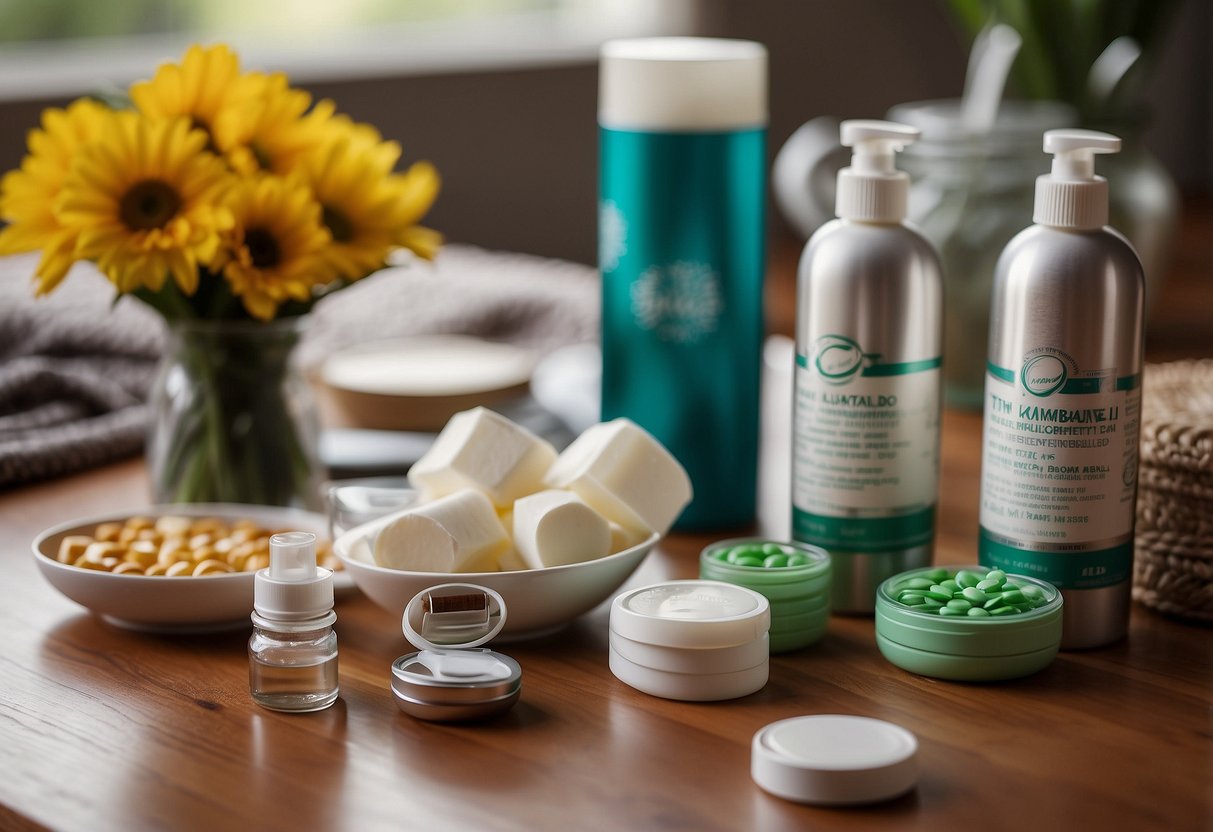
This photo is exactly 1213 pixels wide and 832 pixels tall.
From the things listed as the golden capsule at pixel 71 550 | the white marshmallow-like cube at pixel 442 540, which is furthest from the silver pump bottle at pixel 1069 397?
the golden capsule at pixel 71 550

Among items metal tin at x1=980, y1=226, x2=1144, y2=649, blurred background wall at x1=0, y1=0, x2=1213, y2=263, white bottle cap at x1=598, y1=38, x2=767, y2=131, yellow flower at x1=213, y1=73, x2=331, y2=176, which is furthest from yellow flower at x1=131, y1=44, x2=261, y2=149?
blurred background wall at x1=0, y1=0, x2=1213, y2=263

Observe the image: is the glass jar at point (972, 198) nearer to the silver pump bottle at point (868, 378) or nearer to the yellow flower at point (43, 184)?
the silver pump bottle at point (868, 378)

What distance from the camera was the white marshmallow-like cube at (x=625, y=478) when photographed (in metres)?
0.74

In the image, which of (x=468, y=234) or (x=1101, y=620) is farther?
(x=468, y=234)

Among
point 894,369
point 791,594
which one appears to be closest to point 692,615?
point 791,594

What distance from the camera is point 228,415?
2.89ft

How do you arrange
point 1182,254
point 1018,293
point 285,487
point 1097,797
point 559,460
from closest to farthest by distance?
1. point 1097,797
2. point 1018,293
3. point 559,460
4. point 285,487
5. point 1182,254

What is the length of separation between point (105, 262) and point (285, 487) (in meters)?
0.20

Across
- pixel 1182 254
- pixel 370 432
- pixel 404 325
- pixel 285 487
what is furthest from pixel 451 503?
pixel 1182 254

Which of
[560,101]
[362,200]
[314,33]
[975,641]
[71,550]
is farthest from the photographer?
[560,101]

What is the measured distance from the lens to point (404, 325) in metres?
1.51

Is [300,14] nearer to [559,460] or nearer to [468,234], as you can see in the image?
[468,234]

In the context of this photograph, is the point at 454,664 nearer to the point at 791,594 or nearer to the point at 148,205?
the point at 791,594

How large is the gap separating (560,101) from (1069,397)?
6.14 ft
